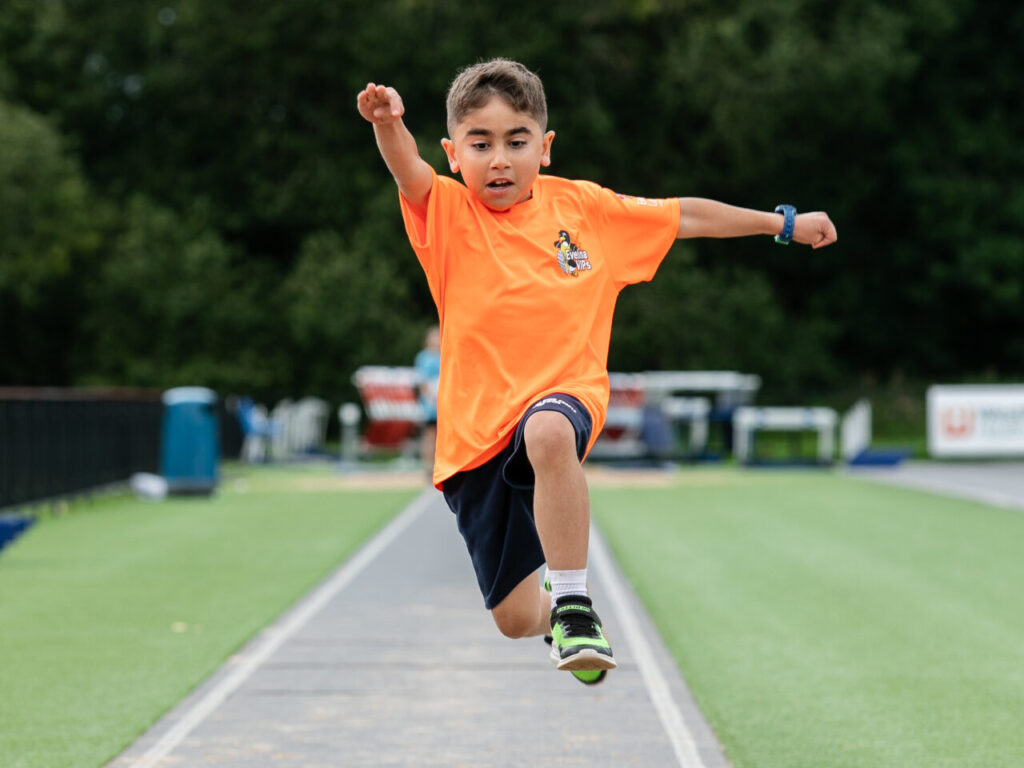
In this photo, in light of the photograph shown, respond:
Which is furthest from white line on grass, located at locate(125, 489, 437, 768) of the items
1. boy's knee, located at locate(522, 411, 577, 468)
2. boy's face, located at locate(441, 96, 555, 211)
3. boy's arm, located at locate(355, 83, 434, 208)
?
boy's face, located at locate(441, 96, 555, 211)

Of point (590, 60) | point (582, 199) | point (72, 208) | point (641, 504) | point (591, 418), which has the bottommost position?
point (641, 504)

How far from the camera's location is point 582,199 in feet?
17.7

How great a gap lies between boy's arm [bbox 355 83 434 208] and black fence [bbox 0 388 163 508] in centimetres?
1250

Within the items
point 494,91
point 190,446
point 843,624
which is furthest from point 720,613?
point 190,446

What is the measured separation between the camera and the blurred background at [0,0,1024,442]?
41906 mm

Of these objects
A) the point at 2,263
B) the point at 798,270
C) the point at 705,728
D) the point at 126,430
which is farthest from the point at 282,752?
the point at 798,270

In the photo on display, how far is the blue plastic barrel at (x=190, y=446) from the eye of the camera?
2136 cm

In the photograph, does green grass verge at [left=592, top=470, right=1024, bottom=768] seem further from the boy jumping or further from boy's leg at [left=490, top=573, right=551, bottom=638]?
the boy jumping

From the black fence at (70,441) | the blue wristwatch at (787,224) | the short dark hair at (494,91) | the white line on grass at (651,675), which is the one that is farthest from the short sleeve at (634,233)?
the black fence at (70,441)

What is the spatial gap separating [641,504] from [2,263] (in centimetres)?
2516

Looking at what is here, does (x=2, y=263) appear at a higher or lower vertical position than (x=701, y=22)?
lower

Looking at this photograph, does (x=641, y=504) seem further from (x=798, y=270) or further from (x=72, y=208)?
(x=798, y=270)

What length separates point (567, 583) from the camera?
487 centimetres

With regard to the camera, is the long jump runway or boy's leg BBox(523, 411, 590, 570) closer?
boy's leg BBox(523, 411, 590, 570)
